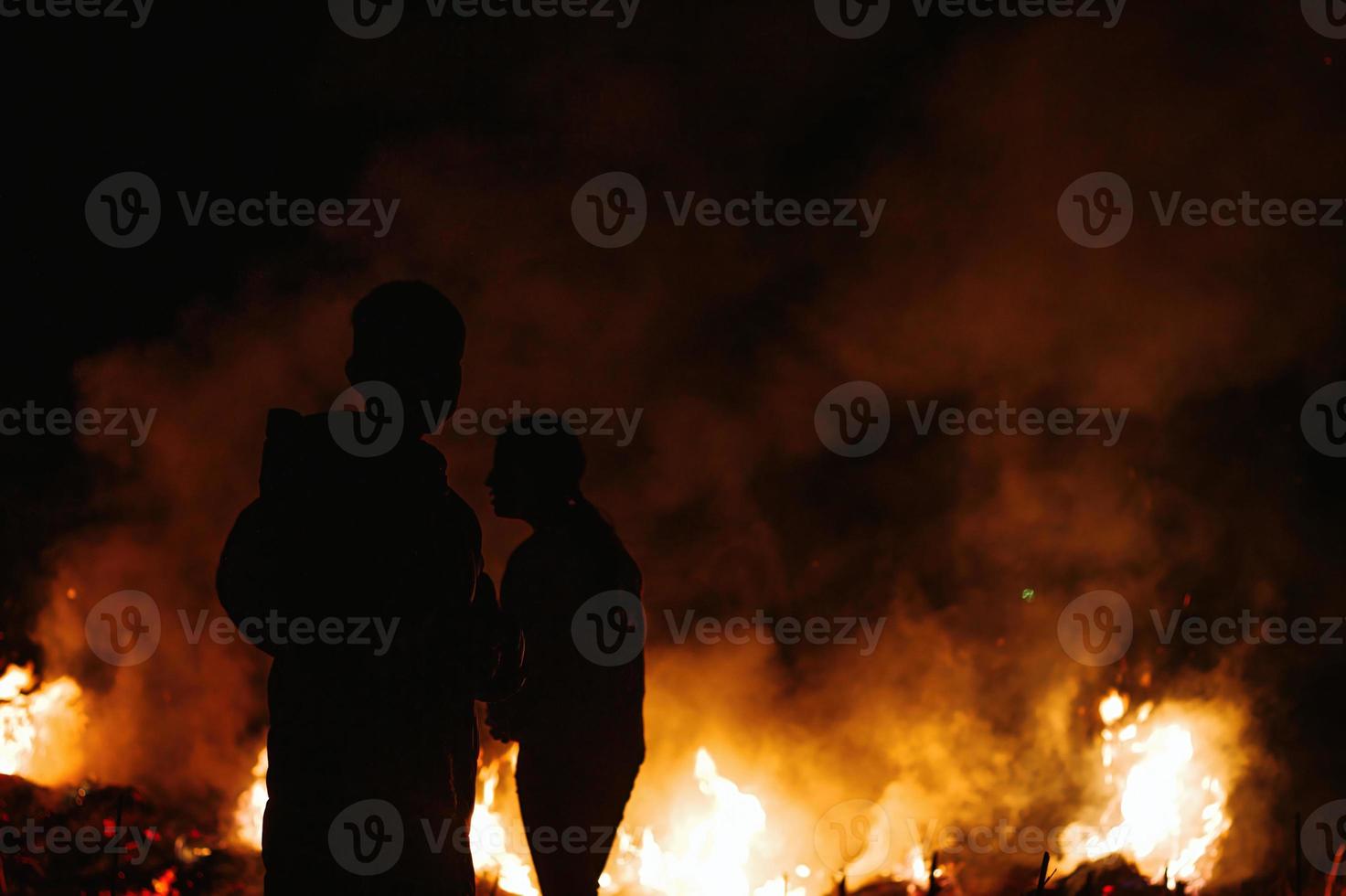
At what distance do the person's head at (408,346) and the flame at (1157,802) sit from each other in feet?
21.9

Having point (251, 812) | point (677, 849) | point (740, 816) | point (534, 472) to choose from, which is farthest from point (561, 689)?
point (251, 812)

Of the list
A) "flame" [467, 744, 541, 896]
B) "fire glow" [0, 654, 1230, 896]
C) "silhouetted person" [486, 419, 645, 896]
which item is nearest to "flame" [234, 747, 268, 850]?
"fire glow" [0, 654, 1230, 896]

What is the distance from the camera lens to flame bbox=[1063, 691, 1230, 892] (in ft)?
24.1

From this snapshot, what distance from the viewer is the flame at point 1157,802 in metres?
7.35

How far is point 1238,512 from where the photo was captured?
9.55 m

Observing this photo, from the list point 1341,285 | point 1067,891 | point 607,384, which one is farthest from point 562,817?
point 1341,285

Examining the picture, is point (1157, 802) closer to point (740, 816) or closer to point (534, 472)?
point (740, 816)

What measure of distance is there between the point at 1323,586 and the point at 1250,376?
2279mm

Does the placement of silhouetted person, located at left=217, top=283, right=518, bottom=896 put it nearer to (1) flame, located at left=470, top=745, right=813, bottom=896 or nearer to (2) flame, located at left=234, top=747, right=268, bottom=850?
(1) flame, located at left=470, top=745, right=813, bottom=896

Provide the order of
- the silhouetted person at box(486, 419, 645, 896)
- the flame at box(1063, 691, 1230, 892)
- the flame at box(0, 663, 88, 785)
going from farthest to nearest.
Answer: the flame at box(0, 663, 88, 785) → the flame at box(1063, 691, 1230, 892) → the silhouetted person at box(486, 419, 645, 896)

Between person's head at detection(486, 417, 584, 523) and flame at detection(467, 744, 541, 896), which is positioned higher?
person's head at detection(486, 417, 584, 523)

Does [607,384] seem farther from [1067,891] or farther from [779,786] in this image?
[1067,891]

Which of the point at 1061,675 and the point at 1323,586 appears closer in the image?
the point at 1061,675

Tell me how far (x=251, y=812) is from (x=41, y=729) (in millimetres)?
2184
